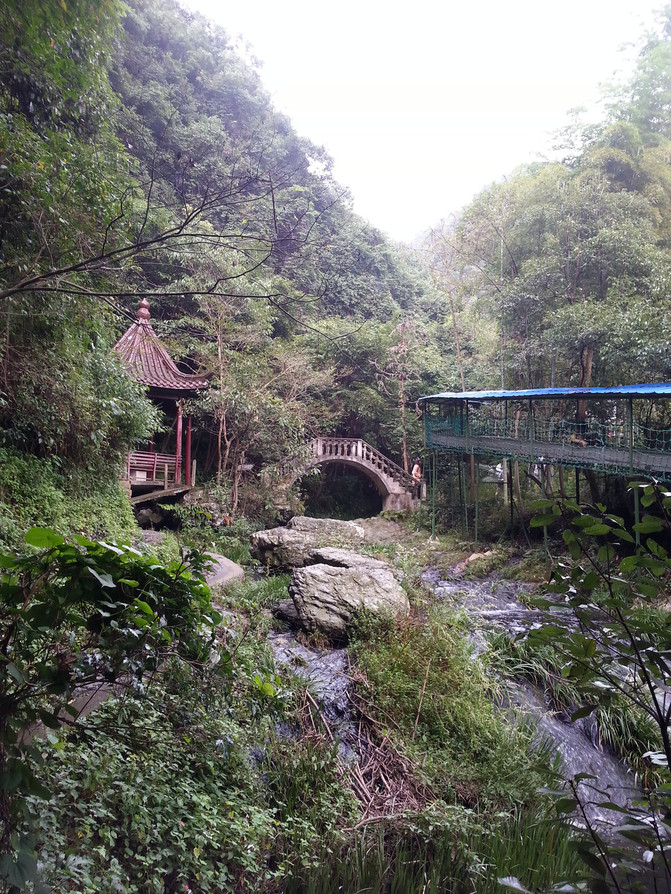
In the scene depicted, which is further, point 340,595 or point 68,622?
point 340,595

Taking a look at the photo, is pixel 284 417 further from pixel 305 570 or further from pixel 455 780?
pixel 455 780

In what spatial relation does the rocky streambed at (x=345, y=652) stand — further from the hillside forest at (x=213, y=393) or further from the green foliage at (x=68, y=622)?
the green foliage at (x=68, y=622)

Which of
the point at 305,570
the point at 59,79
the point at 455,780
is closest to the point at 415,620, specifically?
the point at 305,570

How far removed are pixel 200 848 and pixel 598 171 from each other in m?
15.7

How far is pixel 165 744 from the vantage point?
265 centimetres

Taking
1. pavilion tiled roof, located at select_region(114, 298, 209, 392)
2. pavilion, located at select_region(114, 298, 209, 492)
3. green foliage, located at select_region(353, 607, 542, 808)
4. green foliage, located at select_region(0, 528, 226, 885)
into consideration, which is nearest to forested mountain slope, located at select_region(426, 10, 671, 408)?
pavilion tiled roof, located at select_region(114, 298, 209, 392)

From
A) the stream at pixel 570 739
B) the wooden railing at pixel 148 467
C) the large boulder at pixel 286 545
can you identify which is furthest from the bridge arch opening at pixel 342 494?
the stream at pixel 570 739

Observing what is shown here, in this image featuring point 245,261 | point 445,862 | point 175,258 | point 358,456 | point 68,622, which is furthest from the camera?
point 358,456

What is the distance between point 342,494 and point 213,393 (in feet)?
28.3

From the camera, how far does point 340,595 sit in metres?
6.09

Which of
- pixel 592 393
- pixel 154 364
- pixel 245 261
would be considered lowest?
pixel 592 393

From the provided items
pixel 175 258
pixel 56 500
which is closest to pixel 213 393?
pixel 56 500

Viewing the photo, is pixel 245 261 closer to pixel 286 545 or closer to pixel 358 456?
pixel 286 545

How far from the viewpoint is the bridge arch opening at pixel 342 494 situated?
18.6 meters
